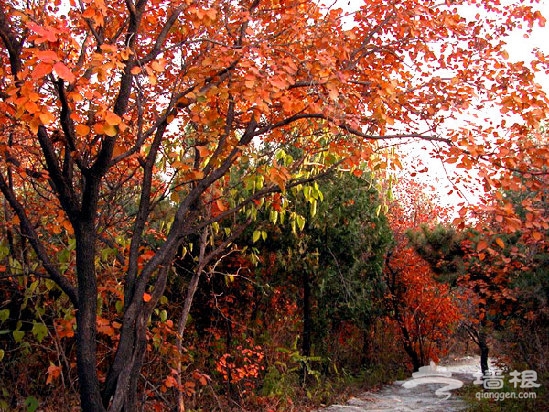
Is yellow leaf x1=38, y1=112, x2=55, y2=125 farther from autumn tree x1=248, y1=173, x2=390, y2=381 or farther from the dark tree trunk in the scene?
the dark tree trunk

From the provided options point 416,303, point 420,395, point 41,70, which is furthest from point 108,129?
point 416,303

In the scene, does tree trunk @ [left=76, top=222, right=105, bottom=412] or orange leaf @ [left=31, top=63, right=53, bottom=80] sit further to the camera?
tree trunk @ [left=76, top=222, right=105, bottom=412]

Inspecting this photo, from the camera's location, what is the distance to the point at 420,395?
345 inches

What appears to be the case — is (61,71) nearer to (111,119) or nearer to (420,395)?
(111,119)

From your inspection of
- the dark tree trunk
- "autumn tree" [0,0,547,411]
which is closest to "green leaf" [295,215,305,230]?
"autumn tree" [0,0,547,411]

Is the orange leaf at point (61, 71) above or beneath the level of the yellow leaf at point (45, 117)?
above

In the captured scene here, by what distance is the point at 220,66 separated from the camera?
3.29 metres

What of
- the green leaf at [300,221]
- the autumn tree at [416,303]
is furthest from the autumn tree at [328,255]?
the green leaf at [300,221]

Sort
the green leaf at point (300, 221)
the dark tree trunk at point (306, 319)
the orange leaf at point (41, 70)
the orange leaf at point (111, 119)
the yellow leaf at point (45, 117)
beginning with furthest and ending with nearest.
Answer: the dark tree trunk at point (306, 319) → the green leaf at point (300, 221) → the orange leaf at point (111, 119) → the yellow leaf at point (45, 117) → the orange leaf at point (41, 70)

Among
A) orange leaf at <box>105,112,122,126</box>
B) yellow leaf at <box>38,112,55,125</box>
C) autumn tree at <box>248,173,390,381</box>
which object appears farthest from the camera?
autumn tree at <box>248,173,390,381</box>

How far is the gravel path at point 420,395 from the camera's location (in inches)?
297

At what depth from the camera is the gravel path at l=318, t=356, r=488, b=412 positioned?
7.54 meters

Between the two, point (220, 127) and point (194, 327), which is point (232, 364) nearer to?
point (194, 327)

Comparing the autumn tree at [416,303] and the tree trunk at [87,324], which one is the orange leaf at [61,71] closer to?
the tree trunk at [87,324]
